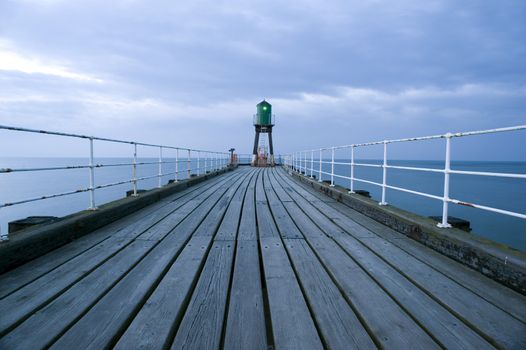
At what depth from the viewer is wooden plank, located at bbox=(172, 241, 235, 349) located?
1.15 m

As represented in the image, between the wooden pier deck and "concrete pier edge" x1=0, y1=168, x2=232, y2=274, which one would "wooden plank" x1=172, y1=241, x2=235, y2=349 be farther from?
"concrete pier edge" x1=0, y1=168, x2=232, y2=274

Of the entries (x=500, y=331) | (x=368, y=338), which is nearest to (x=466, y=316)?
(x=500, y=331)

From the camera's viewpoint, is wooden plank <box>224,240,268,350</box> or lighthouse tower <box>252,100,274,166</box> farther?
lighthouse tower <box>252,100,274,166</box>

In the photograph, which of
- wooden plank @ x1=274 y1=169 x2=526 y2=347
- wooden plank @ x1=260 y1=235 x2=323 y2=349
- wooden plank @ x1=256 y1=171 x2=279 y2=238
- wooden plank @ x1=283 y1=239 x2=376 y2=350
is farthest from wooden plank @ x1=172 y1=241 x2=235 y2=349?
wooden plank @ x1=274 y1=169 x2=526 y2=347

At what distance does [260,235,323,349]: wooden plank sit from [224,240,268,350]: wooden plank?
5 centimetres

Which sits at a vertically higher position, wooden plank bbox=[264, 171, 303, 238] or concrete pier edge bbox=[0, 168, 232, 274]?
concrete pier edge bbox=[0, 168, 232, 274]

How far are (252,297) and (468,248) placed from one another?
152 cm

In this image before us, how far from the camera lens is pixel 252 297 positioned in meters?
1.49

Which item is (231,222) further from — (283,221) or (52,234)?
(52,234)

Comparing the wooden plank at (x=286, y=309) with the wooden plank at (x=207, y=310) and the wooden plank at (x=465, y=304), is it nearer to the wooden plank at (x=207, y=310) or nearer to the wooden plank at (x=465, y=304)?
the wooden plank at (x=207, y=310)

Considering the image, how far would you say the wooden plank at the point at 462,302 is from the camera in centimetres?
121

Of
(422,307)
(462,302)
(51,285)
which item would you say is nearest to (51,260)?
(51,285)

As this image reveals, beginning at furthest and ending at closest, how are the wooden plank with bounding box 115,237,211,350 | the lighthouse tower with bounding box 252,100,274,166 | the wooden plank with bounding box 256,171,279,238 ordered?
the lighthouse tower with bounding box 252,100,274,166 → the wooden plank with bounding box 256,171,279,238 → the wooden plank with bounding box 115,237,211,350

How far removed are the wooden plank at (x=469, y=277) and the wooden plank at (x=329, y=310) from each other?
0.78m
